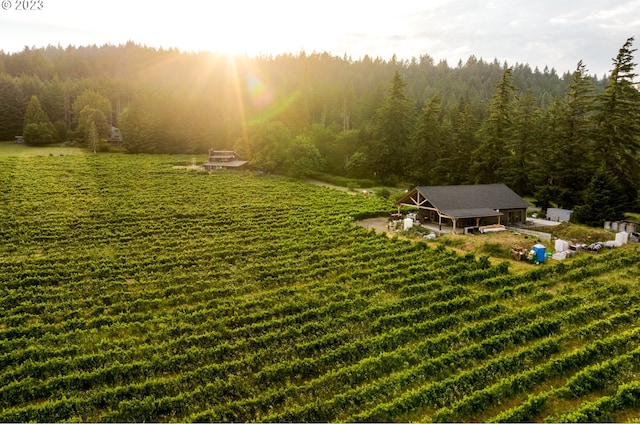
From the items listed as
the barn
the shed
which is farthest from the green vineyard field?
the shed

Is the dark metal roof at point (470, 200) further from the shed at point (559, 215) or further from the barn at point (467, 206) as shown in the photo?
the shed at point (559, 215)

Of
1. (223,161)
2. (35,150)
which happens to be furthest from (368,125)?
(35,150)

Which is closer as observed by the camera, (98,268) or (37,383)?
(37,383)

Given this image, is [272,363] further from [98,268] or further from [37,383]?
[98,268]

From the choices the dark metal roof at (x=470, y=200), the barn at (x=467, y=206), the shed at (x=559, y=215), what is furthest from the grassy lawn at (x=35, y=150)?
the shed at (x=559, y=215)

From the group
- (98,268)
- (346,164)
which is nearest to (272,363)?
(98,268)
